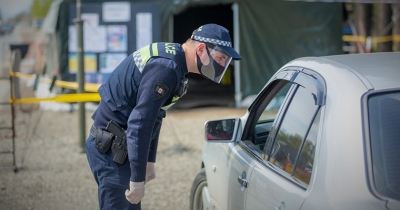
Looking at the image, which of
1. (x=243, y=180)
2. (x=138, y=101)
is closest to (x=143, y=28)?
(x=138, y=101)

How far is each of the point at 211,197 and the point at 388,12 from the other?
1297cm

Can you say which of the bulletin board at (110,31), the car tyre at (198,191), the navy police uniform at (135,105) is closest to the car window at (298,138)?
the navy police uniform at (135,105)

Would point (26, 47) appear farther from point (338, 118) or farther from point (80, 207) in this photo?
point (338, 118)

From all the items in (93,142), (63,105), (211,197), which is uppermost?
(93,142)

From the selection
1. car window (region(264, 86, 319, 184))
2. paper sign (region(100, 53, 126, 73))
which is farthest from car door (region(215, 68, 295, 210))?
paper sign (region(100, 53, 126, 73))

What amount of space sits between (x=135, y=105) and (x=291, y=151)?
3.21 feet

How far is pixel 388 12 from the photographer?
15.3m

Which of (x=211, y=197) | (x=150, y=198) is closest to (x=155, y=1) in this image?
(x=150, y=198)

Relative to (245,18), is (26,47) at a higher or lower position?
lower

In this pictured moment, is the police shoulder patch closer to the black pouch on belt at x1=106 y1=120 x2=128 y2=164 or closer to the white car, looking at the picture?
the black pouch on belt at x1=106 y1=120 x2=128 y2=164

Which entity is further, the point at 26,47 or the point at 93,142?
the point at 26,47

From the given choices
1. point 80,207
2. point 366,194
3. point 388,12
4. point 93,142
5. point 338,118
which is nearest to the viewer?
point 366,194

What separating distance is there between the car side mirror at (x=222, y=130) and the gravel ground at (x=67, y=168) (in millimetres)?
2077

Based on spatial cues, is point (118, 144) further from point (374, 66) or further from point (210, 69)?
point (374, 66)
